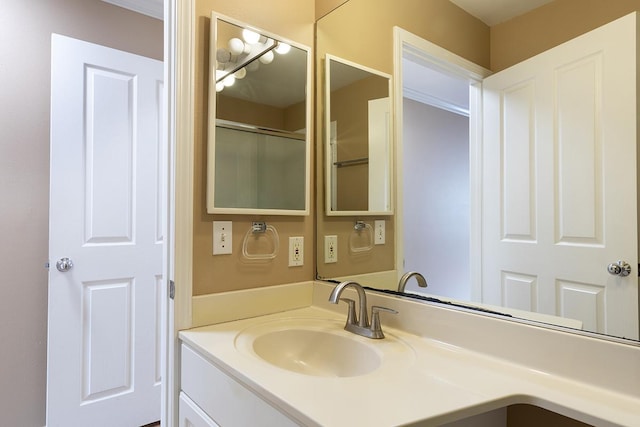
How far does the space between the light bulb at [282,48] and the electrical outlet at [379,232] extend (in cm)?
76

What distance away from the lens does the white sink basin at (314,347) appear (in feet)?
3.35

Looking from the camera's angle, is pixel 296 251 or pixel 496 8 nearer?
pixel 496 8

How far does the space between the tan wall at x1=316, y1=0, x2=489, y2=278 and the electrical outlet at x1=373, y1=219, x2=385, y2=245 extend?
0.02 meters

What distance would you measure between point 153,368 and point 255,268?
1.21 metres

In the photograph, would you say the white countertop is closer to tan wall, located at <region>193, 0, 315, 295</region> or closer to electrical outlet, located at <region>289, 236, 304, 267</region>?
A: tan wall, located at <region>193, 0, 315, 295</region>

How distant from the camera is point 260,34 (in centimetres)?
134

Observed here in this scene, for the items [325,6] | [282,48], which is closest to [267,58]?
[282,48]

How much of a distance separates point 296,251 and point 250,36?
0.83 m

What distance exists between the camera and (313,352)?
1.16 m

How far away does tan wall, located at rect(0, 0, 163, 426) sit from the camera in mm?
1739

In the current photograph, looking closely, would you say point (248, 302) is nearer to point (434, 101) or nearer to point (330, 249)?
point (330, 249)

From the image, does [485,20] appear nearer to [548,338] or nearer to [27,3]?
[548,338]

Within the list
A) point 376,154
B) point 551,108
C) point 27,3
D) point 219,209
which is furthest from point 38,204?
point 551,108

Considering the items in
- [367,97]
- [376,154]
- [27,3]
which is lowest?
[376,154]
